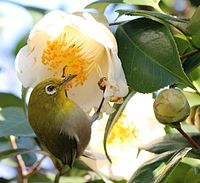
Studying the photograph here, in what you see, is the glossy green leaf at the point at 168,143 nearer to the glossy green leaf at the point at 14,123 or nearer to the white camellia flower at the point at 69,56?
the white camellia flower at the point at 69,56

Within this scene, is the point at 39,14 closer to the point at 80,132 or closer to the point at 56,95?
the point at 56,95

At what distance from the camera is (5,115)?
1.47 m

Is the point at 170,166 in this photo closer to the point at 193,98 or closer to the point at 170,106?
the point at 170,106

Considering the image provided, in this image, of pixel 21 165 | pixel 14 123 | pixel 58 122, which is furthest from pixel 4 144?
pixel 58 122

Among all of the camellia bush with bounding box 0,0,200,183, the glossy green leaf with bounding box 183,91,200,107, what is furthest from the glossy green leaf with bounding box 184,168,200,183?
the glossy green leaf with bounding box 183,91,200,107

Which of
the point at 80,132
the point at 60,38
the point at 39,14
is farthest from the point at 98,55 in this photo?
the point at 39,14

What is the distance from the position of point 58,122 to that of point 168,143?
239 millimetres

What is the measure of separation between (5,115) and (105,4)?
0.39m

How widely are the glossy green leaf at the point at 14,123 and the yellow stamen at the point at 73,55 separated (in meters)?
0.20

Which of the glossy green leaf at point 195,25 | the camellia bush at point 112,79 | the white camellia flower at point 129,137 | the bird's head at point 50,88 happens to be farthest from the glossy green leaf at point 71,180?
the glossy green leaf at point 195,25

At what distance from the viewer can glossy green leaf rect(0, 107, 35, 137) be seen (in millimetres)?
1386

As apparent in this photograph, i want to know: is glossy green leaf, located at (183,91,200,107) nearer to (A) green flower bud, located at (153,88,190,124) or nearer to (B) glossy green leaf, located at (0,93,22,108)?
(A) green flower bud, located at (153,88,190,124)

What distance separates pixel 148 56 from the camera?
1098mm

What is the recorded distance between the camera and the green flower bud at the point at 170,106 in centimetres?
109
